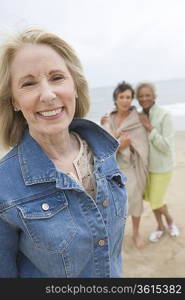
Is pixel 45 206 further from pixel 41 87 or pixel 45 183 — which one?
pixel 41 87

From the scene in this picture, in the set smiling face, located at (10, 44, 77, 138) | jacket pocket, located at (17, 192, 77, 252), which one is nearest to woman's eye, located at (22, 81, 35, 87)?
smiling face, located at (10, 44, 77, 138)

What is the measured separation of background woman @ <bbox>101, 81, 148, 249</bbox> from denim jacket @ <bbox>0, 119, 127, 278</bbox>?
150 cm

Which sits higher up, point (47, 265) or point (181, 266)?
point (47, 265)

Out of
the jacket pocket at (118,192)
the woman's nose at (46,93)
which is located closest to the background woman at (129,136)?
the jacket pocket at (118,192)

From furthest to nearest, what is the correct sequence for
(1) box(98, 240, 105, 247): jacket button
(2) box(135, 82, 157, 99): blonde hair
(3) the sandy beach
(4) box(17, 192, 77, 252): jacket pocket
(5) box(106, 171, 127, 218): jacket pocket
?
(2) box(135, 82, 157, 99): blonde hair, (3) the sandy beach, (5) box(106, 171, 127, 218): jacket pocket, (1) box(98, 240, 105, 247): jacket button, (4) box(17, 192, 77, 252): jacket pocket

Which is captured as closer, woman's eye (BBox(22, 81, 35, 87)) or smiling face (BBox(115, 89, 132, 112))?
woman's eye (BBox(22, 81, 35, 87))

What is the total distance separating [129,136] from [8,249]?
178 centimetres

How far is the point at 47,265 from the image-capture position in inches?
39.7

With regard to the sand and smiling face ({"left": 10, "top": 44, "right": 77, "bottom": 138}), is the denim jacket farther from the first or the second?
the sand

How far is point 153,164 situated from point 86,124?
1.59 metres

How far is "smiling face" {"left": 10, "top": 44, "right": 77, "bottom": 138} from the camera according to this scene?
0.98 meters

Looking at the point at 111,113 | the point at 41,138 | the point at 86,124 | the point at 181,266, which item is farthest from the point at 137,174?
the point at 41,138

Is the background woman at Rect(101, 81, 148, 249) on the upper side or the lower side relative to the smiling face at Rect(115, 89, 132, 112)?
lower

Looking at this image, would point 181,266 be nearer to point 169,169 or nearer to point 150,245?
point 150,245
